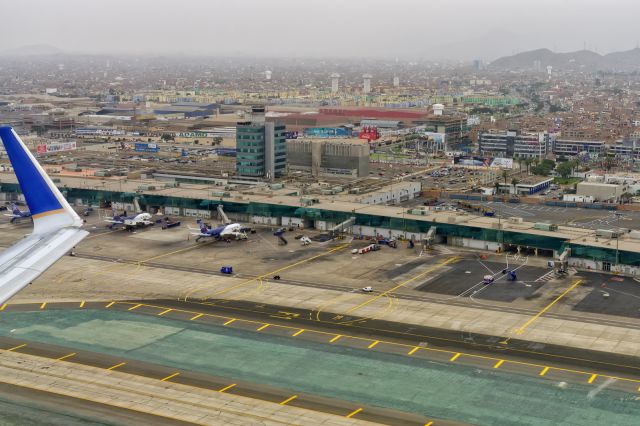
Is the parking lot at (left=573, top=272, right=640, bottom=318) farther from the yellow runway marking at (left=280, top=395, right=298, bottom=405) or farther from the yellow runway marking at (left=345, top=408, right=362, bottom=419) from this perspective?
the yellow runway marking at (left=280, top=395, right=298, bottom=405)

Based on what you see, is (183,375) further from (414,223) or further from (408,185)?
(408,185)

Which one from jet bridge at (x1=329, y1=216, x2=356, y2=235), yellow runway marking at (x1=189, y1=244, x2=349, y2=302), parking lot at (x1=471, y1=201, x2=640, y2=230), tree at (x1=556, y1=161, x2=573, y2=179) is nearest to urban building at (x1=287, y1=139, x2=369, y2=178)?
parking lot at (x1=471, y1=201, x2=640, y2=230)

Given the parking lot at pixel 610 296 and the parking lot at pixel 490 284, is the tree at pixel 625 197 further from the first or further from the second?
the parking lot at pixel 610 296

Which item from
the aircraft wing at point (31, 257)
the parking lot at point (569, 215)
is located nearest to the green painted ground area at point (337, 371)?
the aircraft wing at point (31, 257)

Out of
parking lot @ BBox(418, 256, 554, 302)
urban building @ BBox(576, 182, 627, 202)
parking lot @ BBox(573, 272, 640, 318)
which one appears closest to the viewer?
parking lot @ BBox(573, 272, 640, 318)

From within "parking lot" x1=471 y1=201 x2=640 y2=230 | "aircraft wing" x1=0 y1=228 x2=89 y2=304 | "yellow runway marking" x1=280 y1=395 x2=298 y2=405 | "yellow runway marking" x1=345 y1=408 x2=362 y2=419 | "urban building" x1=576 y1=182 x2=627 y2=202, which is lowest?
"parking lot" x1=471 y1=201 x2=640 y2=230

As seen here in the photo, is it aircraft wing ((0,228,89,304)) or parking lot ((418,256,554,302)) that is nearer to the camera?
aircraft wing ((0,228,89,304))
